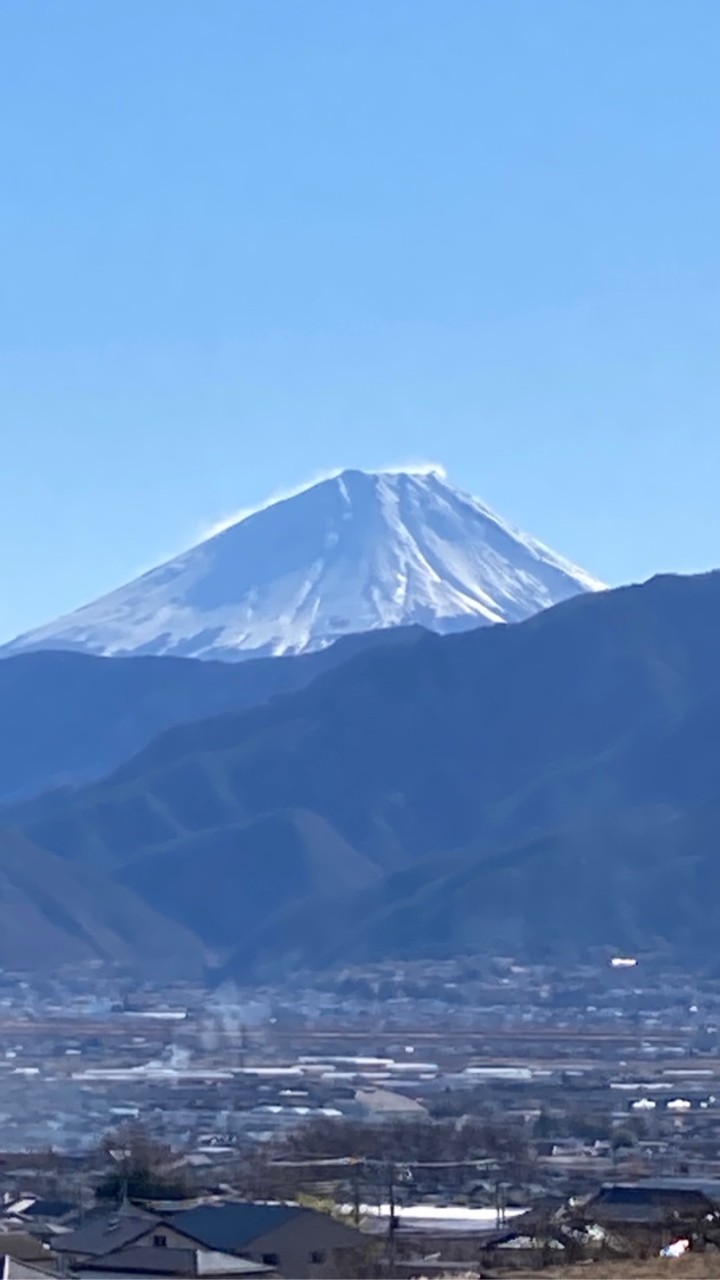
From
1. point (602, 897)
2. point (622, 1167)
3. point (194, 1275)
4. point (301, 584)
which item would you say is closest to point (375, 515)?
point (301, 584)

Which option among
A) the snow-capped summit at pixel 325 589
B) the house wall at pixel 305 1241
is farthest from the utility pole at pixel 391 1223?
the snow-capped summit at pixel 325 589

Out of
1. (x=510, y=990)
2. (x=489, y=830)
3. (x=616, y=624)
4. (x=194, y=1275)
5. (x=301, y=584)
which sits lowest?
(x=194, y=1275)

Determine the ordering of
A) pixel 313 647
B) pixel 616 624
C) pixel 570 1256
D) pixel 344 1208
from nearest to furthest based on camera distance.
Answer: pixel 570 1256
pixel 344 1208
pixel 616 624
pixel 313 647

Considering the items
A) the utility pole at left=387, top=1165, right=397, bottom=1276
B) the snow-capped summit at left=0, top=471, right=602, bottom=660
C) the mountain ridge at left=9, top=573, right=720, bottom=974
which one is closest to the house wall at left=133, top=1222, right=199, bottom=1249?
the utility pole at left=387, top=1165, right=397, bottom=1276

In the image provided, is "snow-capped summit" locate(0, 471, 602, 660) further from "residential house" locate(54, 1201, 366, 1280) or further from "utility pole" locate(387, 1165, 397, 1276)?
"residential house" locate(54, 1201, 366, 1280)

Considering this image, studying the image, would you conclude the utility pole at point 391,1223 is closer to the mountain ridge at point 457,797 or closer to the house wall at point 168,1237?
the house wall at point 168,1237

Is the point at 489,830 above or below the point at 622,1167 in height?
A: above

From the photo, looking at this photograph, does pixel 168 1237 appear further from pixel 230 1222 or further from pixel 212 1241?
pixel 230 1222

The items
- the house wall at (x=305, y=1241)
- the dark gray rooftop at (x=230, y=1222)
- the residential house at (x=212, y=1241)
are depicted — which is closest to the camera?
the residential house at (x=212, y=1241)

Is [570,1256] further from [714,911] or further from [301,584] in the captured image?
[301,584]
